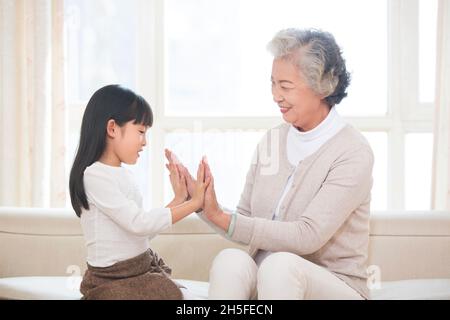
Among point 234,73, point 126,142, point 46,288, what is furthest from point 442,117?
point 46,288

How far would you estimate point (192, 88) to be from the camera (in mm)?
3188

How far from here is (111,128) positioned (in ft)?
5.70

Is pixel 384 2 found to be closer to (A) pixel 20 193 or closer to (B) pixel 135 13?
(B) pixel 135 13

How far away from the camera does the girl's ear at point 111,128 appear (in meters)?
1.73

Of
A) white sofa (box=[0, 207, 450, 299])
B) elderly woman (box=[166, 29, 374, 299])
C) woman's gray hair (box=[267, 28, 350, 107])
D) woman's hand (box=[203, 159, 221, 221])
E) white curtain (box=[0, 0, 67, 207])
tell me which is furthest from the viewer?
white curtain (box=[0, 0, 67, 207])

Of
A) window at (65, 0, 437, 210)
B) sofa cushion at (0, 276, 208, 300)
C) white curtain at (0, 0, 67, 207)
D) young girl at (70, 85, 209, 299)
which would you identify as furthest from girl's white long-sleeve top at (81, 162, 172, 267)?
window at (65, 0, 437, 210)

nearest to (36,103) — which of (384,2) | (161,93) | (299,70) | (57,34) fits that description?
(57,34)

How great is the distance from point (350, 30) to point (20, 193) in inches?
65.6

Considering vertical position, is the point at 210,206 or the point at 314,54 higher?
the point at 314,54

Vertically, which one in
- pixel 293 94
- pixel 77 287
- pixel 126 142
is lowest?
pixel 77 287

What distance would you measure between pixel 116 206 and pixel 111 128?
0.70ft

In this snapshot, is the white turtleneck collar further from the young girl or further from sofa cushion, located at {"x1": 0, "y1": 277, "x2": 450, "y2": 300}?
sofa cushion, located at {"x1": 0, "y1": 277, "x2": 450, "y2": 300}

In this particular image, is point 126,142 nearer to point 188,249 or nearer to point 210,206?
point 210,206

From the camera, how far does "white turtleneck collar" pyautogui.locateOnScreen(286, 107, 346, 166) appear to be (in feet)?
6.13
